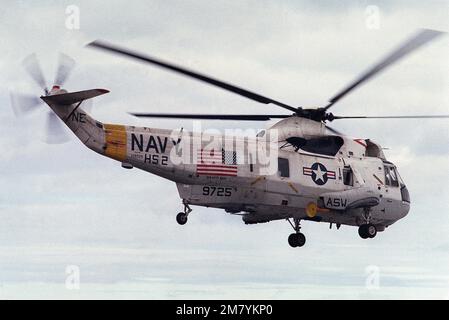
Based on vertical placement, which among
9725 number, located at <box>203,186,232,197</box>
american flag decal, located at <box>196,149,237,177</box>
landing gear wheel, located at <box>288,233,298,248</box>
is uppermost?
american flag decal, located at <box>196,149,237,177</box>

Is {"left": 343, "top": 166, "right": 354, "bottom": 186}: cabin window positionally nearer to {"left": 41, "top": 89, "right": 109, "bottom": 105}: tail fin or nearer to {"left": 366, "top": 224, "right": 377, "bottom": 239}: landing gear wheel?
{"left": 366, "top": 224, "right": 377, "bottom": 239}: landing gear wheel

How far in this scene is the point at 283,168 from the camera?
125 feet

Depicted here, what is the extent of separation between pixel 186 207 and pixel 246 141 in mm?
3696

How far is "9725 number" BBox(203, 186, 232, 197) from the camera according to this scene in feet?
119

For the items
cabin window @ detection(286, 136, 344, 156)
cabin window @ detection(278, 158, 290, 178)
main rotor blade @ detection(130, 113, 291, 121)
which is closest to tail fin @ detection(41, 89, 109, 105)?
main rotor blade @ detection(130, 113, 291, 121)

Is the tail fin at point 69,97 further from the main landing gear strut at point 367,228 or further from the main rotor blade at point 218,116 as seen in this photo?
the main landing gear strut at point 367,228

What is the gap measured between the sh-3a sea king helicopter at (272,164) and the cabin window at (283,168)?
1.6 inches

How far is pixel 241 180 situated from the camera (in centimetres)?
3669

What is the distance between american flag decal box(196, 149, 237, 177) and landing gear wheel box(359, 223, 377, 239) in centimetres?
788

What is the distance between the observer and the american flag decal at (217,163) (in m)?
35.7

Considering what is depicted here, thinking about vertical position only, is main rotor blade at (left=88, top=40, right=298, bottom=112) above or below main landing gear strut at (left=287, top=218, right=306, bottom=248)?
above
